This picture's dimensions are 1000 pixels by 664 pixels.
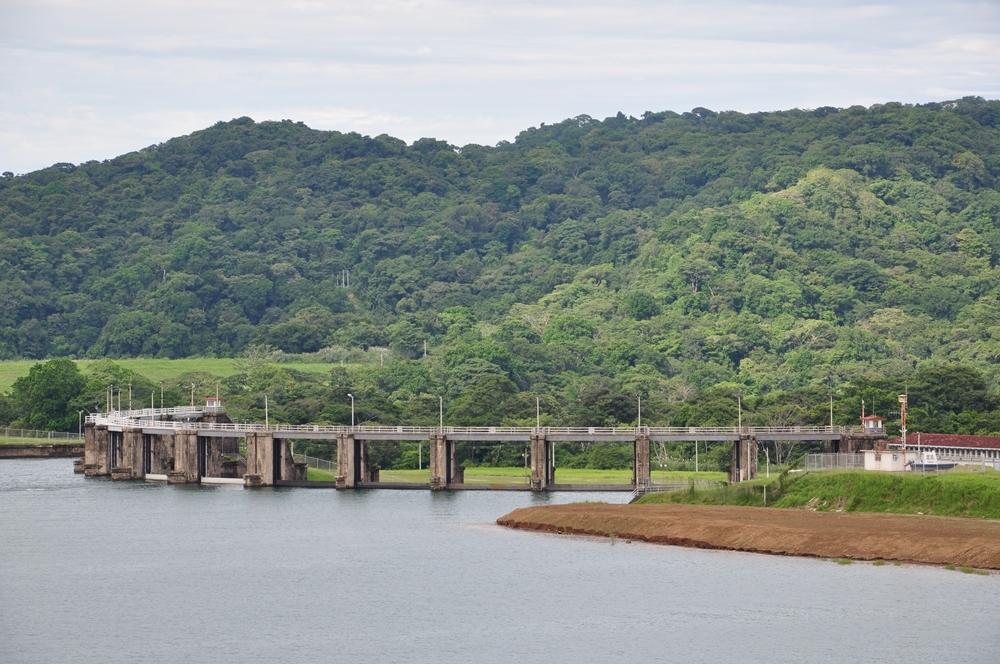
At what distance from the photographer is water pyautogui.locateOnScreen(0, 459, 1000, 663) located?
73375mm

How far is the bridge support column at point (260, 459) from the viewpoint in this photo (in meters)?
144

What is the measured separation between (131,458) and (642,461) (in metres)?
45.0

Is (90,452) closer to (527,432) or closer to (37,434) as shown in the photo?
(37,434)

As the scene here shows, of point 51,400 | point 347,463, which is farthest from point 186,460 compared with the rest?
point 51,400

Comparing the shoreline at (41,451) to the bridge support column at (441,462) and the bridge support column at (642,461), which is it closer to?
the bridge support column at (441,462)

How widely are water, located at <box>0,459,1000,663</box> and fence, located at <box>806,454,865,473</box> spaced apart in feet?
56.2

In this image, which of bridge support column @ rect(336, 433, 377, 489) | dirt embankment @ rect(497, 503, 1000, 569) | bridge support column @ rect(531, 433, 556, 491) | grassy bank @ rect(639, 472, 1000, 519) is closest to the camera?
dirt embankment @ rect(497, 503, 1000, 569)

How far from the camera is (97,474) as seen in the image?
15662cm

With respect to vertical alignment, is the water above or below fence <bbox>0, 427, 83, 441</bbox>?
below

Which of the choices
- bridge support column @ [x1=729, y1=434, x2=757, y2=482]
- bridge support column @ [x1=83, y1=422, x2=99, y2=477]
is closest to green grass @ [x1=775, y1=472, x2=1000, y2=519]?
bridge support column @ [x1=729, y1=434, x2=757, y2=482]

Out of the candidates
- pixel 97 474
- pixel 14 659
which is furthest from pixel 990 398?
pixel 14 659

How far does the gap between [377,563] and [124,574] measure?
12.9 meters

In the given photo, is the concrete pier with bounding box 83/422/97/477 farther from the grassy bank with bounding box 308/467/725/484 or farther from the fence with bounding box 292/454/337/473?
the grassy bank with bounding box 308/467/725/484

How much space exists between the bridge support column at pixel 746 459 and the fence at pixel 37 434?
76.5 m
